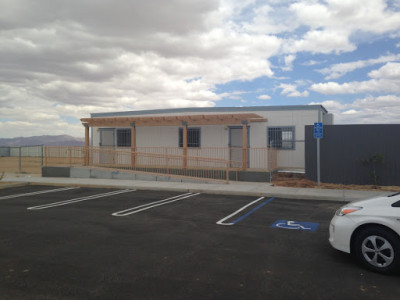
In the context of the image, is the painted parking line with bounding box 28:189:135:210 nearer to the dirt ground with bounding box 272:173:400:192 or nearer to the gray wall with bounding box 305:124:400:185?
the dirt ground with bounding box 272:173:400:192

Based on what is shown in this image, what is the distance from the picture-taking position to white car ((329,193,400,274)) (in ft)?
15.7

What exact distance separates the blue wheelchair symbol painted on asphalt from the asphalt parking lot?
0.02m

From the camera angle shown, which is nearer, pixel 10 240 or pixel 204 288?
pixel 204 288

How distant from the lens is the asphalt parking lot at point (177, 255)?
14.1 feet

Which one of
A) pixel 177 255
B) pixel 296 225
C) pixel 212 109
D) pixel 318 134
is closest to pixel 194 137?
pixel 212 109

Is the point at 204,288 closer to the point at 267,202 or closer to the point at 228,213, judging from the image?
the point at 228,213

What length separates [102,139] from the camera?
79.6 ft

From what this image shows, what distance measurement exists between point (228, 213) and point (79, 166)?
1256 centimetres

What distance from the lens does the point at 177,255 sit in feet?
18.6

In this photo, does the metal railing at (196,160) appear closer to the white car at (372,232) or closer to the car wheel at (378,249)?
the white car at (372,232)

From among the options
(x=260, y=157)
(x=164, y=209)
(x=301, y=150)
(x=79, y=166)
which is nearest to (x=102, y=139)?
(x=79, y=166)

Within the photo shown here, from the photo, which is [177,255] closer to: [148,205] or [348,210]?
[348,210]

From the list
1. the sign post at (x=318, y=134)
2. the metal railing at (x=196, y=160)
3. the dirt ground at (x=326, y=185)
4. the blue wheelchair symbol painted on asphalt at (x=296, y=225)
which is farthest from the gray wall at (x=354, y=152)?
the blue wheelchair symbol painted on asphalt at (x=296, y=225)

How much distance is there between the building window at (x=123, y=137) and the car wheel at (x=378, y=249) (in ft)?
65.5
